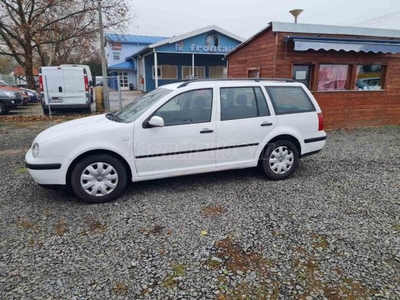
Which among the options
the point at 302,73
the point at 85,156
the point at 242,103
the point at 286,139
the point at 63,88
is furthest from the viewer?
the point at 63,88

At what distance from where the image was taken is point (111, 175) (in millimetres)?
3703

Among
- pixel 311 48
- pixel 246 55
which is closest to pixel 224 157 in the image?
pixel 311 48

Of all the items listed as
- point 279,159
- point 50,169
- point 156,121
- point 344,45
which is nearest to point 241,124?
point 279,159

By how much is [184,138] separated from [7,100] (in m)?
11.3

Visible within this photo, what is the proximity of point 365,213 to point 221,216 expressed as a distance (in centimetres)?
190

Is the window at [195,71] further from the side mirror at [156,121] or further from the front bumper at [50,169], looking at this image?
the front bumper at [50,169]

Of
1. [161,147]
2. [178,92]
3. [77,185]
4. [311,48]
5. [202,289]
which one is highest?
[311,48]

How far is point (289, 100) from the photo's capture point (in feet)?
15.3

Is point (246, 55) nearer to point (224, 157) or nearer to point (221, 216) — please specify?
point (224, 157)

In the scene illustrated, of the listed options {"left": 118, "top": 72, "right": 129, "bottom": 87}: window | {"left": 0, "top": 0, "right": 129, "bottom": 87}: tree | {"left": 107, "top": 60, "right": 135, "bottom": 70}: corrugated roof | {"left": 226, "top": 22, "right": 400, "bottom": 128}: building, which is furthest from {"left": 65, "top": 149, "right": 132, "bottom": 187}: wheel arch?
{"left": 118, "top": 72, "right": 129, "bottom": 87}: window

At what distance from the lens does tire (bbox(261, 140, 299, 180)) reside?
14.8 feet

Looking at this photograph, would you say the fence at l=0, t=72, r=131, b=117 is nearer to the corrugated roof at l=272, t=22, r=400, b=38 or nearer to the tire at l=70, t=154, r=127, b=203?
the corrugated roof at l=272, t=22, r=400, b=38

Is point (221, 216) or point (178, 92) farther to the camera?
point (178, 92)

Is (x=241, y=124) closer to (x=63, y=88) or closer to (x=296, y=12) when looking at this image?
(x=296, y=12)
